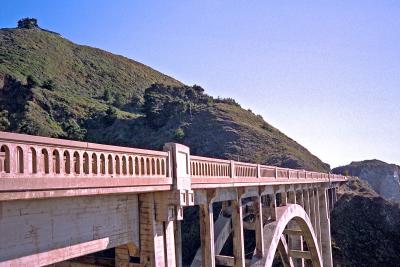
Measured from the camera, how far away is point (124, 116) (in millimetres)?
62031

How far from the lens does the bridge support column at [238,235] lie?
12.9m

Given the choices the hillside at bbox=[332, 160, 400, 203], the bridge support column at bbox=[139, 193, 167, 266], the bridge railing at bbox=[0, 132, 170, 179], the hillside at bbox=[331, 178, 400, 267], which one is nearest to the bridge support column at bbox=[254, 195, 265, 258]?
the bridge support column at bbox=[139, 193, 167, 266]

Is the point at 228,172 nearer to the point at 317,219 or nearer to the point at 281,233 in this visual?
the point at 281,233

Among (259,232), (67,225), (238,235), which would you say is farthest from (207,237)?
(259,232)

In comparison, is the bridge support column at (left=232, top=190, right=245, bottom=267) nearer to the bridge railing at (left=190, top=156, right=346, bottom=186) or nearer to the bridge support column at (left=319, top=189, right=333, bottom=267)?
the bridge railing at (left=190, top=156, right=346, bottom=186)

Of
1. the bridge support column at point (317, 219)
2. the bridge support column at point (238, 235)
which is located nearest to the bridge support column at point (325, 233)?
the bridge support column at point (317, 219)

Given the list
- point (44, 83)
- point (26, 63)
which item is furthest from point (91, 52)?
point (44, 83)

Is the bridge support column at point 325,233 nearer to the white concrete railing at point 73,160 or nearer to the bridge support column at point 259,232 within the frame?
the bridge support column at point 259,232

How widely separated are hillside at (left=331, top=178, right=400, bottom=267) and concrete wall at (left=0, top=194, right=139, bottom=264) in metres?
34.6

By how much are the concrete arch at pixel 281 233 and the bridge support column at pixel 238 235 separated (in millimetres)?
2736

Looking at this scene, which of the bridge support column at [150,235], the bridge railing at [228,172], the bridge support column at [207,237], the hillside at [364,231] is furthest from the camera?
the hillside at [364,231]

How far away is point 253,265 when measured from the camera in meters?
15.5

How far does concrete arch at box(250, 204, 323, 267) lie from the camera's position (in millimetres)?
15637

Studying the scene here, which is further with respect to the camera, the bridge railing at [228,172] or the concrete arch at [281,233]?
the concrete arch at [281,233]
